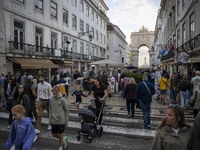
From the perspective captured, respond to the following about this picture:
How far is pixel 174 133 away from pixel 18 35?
1914cm

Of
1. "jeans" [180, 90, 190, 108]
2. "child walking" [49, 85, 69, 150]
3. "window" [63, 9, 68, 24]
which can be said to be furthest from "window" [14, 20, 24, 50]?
"child walking" [49, 85, 69, 150]

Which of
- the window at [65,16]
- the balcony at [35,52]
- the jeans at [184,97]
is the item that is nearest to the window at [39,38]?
the balcony at [35,52]

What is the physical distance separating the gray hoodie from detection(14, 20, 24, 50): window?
14801mm

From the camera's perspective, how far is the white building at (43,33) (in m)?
17.2

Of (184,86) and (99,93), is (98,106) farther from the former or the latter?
(184,86)

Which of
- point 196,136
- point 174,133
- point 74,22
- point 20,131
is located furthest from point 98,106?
point 74,22

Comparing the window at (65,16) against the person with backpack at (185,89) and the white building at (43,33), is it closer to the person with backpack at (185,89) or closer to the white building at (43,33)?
the white building at (43,33)

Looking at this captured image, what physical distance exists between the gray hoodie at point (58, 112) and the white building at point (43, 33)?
43.2 feet

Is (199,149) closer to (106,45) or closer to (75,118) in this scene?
(75,118)

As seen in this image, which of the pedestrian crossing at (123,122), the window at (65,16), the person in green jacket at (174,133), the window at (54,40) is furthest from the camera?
the window at (65,16)

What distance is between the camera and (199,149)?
7.59 ft

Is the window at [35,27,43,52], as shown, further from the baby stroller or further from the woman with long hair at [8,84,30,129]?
the baby stroller

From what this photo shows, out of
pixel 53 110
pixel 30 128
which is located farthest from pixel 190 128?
pixel 53 110

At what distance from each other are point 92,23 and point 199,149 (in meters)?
39.5
